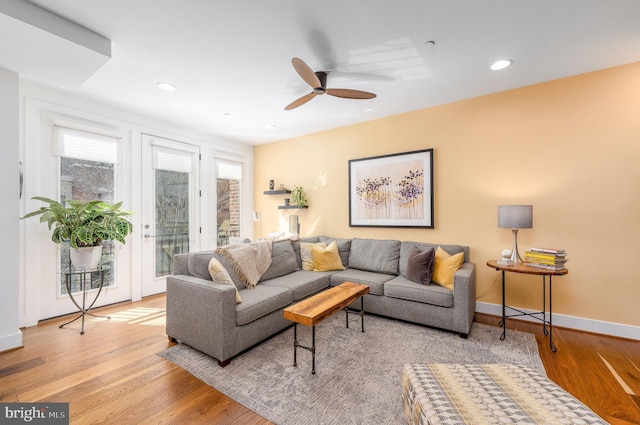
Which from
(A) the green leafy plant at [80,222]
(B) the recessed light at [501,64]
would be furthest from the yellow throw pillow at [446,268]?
(A) the green leafy plant at [80,222]

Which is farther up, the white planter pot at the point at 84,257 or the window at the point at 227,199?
the window at the point at 227,199

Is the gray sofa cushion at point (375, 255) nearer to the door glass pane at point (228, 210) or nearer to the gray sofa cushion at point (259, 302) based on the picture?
the gray sofa cushion at point (259, 302)

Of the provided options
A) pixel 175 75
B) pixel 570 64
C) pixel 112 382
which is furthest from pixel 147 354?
pixel 570 64

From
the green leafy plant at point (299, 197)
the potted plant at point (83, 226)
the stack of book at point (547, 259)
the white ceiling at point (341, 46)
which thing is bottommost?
the stack of book at point (547, 259)

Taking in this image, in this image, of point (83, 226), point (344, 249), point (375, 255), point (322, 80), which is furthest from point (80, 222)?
point (375, 255)

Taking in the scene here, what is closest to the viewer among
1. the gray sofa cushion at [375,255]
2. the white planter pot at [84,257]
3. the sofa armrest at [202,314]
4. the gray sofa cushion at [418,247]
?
the sofa armrest at [202,314]

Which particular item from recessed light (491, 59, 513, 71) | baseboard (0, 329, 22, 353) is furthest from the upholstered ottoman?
baseboard (0, 329, 22, 353)

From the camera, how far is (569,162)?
9.63ft

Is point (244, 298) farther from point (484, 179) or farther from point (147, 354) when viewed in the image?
point (484, 179)

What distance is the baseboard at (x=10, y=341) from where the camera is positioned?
98.3 inches

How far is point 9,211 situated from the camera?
2564 millimetres

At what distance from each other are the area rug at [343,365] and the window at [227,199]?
2841mm

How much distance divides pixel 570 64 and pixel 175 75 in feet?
12.8

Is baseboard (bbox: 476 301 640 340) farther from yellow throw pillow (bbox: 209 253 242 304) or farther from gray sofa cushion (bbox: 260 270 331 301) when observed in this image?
yellow throw pillow (bbox: 209 253 242 304)
